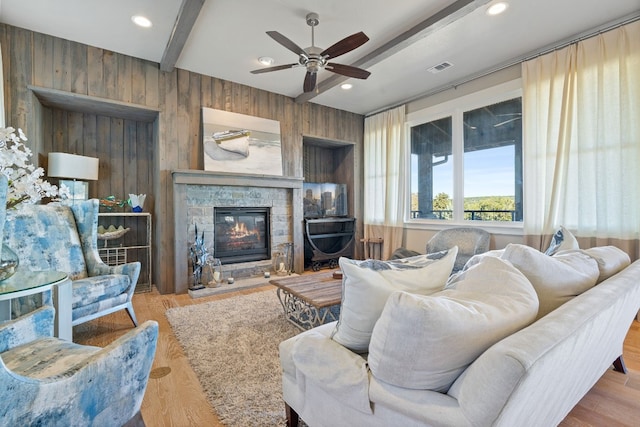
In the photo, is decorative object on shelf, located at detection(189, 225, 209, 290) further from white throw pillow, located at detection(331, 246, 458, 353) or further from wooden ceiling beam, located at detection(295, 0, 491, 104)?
white throw pillow, located at detection(331, 246, 458, 353)

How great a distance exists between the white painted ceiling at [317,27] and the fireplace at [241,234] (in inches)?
74.3

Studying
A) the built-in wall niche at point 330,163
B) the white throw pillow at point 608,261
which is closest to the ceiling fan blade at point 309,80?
the built-in wall niche at point 330,163

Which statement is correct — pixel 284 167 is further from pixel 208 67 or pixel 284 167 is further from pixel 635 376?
pixel 635 376

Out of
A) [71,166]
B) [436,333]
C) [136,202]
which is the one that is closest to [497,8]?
[436,333]

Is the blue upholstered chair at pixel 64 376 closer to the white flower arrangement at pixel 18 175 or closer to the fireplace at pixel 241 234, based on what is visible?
the white flower arrangement at pixel 18 175

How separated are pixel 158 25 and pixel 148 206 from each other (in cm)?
226

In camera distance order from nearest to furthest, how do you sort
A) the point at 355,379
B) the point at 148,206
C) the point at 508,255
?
the point at 355,379 → the point at 508,255 → the point at 148,206

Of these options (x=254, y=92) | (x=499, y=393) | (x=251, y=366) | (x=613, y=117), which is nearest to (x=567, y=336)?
(x=499, y=393)

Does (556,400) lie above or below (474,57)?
below

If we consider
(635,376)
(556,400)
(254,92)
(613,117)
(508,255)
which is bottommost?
(635,376)

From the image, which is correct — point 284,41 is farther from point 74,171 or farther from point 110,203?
point 110,203

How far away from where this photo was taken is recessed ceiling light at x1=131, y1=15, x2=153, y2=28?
2.76 meters

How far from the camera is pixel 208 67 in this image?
3.72 meters

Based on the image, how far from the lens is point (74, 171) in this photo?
10.6 feet
